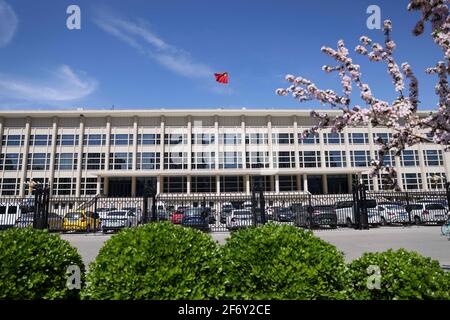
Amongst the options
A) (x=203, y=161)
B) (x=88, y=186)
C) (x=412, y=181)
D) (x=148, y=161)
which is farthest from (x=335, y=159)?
(x=88, y=186)

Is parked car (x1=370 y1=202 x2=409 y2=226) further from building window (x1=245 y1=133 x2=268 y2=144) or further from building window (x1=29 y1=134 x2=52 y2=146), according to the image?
building window (x1=29 y1=134 x2=52 y2=146)

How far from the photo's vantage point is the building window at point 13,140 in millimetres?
52875

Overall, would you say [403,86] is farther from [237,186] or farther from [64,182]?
[64,182]

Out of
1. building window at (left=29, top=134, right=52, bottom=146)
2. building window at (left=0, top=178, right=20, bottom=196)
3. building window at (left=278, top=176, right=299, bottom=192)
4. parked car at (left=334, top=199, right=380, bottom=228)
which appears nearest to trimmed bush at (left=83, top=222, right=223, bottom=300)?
parked car at (left=334, top=199, right=380, bottom=228)

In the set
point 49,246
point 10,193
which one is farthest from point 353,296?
point 10,193

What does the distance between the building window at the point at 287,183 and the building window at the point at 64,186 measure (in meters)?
33.6

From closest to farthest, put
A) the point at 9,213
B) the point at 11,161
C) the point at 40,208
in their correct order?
1. the point at 40,208
2. the point at 9,213
3. the point at 11,161

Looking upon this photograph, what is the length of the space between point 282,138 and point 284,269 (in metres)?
52.6

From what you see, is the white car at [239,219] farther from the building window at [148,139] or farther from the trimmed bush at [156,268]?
the building window at [148,139]

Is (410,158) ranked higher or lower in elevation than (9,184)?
higher

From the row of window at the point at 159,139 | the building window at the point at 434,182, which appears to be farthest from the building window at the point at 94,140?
the building window at the point at 434,182

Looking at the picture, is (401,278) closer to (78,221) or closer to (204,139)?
(78,221)

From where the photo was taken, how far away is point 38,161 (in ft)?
173

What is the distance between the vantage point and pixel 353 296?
400 cm
